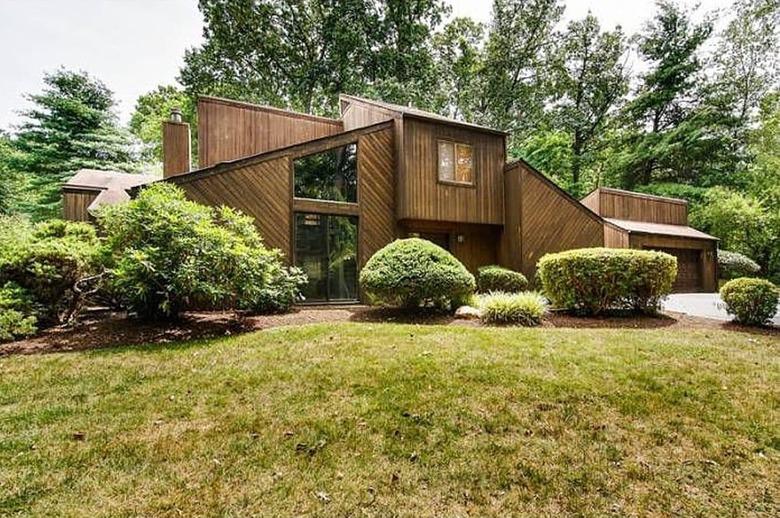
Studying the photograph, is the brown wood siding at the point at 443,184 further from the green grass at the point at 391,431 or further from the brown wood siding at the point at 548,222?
the green grass at the point at 391,431

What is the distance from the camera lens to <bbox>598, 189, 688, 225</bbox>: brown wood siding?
51.4ft

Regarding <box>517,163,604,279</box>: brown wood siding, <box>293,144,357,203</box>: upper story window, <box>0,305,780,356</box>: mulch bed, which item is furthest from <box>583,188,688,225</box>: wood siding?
<box>293,144,357,203</box>: upper story window

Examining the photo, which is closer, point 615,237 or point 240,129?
point 240,129

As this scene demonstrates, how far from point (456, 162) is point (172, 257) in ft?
28.2

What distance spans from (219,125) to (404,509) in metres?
12.0

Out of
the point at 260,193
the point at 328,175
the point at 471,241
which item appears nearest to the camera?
the point at 260,193

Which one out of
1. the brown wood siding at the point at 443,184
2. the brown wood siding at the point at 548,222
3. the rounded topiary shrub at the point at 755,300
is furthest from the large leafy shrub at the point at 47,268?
the rounded topiary shrub at the point at 755,300

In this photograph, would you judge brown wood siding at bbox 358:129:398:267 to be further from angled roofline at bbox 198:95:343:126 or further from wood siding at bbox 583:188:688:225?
wood siding at bbox 583:188:688:225

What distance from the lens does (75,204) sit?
12555mm

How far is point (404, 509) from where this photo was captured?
92.2 inches

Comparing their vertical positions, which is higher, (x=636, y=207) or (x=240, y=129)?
(x=240, y=129)

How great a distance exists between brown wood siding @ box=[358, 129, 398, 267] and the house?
31 millimetres

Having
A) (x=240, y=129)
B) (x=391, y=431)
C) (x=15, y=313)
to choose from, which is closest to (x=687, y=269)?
(x=391, y=431)

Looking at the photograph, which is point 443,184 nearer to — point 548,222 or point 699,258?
point 548,222
